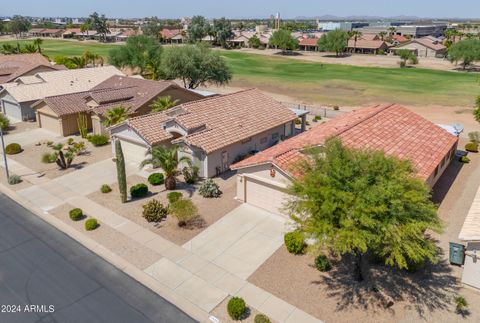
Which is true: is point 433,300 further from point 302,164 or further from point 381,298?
point 302,164

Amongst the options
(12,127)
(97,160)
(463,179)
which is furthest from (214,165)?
(12,127)

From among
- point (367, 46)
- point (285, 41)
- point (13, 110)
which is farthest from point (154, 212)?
point (367, 46)

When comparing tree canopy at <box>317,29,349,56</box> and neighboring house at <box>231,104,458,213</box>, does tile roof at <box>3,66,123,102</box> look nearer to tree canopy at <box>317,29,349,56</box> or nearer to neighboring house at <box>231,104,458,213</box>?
neighboring house at <box>231,104,458,213</box>

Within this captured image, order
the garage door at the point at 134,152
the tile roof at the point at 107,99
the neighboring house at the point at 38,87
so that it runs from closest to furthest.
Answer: the garage door at the point at 134,152, the tile roof at the point at 107,99, the neighboring house at the point at 38,87

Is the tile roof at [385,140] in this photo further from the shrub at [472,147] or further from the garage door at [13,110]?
the garage door at [13,110]

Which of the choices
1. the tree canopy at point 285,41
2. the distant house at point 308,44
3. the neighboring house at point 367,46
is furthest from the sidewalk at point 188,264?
the distant house at point 308,44

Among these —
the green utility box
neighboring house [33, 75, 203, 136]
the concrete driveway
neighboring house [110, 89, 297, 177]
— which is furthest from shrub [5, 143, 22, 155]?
the green utility box
